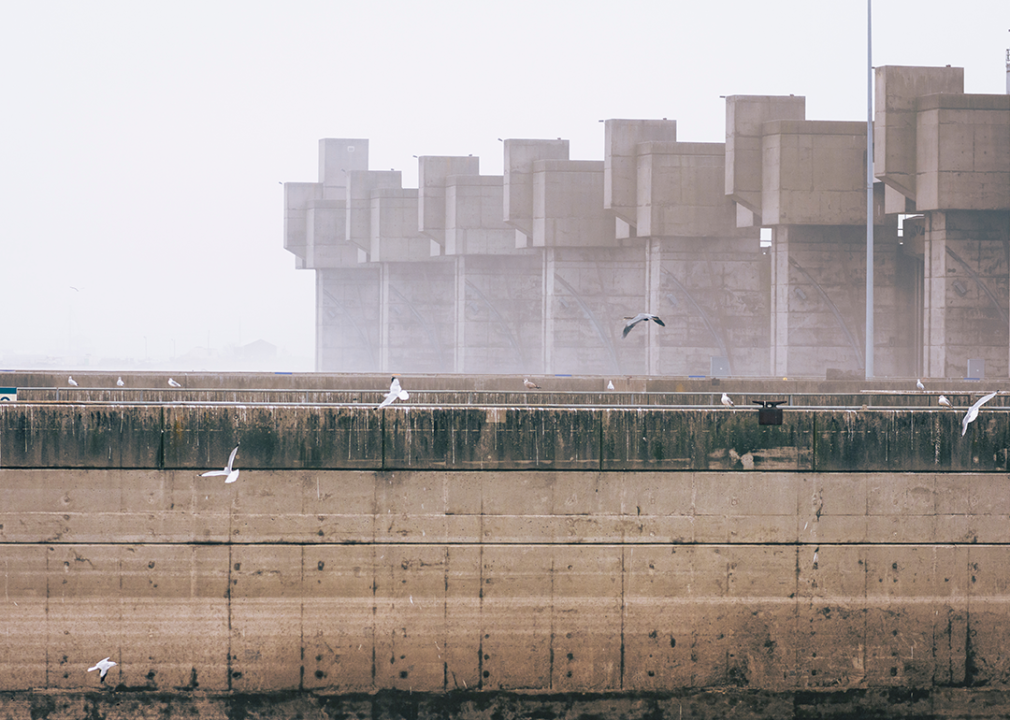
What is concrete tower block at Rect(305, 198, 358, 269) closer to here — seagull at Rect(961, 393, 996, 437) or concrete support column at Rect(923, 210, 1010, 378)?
concrete support column at Rect(923, 210, 1010, 378)

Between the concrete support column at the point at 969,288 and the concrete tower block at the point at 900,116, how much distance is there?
6.88 feet

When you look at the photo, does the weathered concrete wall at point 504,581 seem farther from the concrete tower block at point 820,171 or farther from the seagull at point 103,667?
the concrete tower block at point 820,171

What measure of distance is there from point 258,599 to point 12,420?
3.86 metres

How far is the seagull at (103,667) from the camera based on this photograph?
14617 millimetres

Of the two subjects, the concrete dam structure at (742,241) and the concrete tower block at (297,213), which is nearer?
the concrete dam structure at (742,241)

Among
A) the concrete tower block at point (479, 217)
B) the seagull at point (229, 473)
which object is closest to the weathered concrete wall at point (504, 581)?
the seagull at point (229, 473)

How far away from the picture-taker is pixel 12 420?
15078mm

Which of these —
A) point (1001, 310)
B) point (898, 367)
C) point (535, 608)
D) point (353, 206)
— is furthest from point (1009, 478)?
point (353, 206)

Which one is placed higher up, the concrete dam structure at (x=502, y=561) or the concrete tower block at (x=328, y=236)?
the concrete tower block at (x=328, y=236)

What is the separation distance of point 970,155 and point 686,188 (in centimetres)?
1644

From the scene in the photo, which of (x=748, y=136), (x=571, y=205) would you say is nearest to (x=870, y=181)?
(x=748, y=136)

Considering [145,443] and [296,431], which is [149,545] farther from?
[296,431]

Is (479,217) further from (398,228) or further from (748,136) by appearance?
(748,136)

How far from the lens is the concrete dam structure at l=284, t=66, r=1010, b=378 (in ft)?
148
